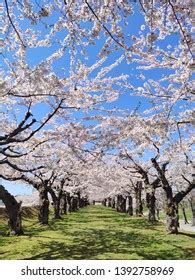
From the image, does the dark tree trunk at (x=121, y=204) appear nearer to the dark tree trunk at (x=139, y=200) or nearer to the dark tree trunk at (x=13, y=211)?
the dark tree trunk at (x=139, y=200)

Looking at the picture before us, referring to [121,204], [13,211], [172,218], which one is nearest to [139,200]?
[121,204]

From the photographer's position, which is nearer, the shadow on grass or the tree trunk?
the shadow on grass

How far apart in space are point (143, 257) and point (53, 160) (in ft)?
49.1

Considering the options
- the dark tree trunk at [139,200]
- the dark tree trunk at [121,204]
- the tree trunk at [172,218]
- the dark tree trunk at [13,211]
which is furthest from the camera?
the dark tree trunk at [121,204]

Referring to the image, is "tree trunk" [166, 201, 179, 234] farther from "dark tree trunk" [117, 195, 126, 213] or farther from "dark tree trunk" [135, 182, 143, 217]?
"dark tree trunk" [117, 195, 126, 213]

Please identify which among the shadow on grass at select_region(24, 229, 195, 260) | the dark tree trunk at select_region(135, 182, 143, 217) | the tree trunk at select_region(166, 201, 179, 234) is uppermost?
the dark tree trunk at select_region(135, 182, 143, 217)

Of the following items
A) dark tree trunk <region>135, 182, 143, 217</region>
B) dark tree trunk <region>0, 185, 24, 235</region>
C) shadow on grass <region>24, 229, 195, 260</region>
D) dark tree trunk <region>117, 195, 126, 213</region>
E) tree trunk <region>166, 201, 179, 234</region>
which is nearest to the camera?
shadow on grass <region>24, 229, 195, 260</region>

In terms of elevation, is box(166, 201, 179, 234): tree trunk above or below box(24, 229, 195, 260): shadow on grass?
above

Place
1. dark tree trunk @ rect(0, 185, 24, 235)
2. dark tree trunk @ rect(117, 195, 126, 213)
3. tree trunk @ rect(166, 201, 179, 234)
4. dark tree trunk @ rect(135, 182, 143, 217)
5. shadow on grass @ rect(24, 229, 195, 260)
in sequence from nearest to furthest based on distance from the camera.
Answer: shadow on grass @ rect(24, 229, 195, 260) < dark tree trunk @ rect(0, 185, 24, 235) < tree trunk @ rect(166, 201, 179, 234) < dark tree trunk @ rect(135, 182, 143, 217) < dark tree trunk @ rect(117, 195, 126, 213)

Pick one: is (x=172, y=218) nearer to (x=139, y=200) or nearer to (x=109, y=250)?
(x=109, y=250)

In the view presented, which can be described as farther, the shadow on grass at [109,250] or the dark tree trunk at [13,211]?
the dark tree trunk at [13,211]

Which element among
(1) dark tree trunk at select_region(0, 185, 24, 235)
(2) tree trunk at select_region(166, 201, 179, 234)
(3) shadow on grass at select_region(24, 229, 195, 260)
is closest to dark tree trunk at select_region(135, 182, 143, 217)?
(2) tree trunk at select_region(166, 201, 179, 234)

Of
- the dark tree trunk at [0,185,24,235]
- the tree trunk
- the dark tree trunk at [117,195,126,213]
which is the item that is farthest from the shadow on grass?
the dark tree trunk at [117,195,126,213]

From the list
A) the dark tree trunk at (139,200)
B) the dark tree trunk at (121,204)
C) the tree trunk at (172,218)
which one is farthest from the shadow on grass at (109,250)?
the dark tree trunk at (121,204)
